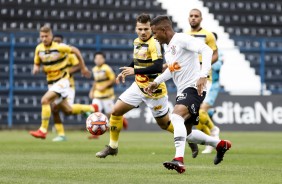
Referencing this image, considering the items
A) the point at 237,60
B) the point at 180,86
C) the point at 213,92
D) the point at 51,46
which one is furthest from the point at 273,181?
the point at 237,60

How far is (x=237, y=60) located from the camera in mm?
24375

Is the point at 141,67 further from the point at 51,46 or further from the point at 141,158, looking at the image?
the point at 51,46

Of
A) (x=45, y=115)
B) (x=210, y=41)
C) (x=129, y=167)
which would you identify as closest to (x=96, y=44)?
(x=45, y=115)

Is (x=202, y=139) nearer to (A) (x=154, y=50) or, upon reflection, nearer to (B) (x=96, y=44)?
(A) (x=154, y=50)

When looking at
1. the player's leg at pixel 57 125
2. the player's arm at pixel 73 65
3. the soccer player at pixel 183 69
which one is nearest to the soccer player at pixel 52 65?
the player's leg at pixel 57 125

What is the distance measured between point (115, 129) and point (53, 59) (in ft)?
17.2

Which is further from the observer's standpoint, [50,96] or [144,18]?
[50,96]

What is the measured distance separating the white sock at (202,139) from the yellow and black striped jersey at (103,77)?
11.6m

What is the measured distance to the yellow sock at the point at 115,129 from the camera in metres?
10.5

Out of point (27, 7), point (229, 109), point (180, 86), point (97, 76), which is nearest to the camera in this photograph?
point (180, 86)

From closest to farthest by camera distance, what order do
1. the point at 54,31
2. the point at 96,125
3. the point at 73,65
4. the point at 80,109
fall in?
1. the point at 96,125
2. the point at 80,109
3. the point at 73,65
4. the point at 54,31

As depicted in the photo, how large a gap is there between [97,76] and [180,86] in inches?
491

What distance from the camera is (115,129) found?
10.5 meters

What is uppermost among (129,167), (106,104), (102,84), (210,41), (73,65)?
(210,41)
